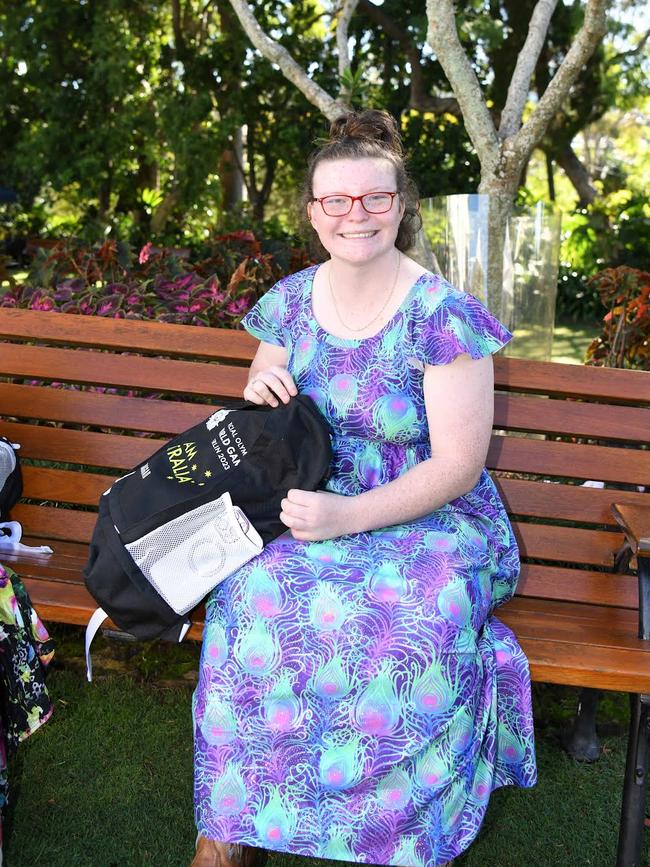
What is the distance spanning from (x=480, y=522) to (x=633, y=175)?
1294 inches

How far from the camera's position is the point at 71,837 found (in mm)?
2684

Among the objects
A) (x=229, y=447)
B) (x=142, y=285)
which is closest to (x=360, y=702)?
(x=229, y=447)

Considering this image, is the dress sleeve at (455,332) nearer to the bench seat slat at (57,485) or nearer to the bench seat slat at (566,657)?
the bench seat slat at (566,657)

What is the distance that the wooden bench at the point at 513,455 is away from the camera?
2.57 meters

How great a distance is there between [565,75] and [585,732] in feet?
10.8

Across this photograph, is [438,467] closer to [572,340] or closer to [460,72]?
[460,72]

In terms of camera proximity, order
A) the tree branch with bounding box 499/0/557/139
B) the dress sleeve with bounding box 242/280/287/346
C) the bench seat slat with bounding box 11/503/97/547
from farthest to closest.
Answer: the tree branch with bounding box 499/0/557/139 → the bench seat slat with bounding box 11/503/97/547 → the dress sleeve with bounding box 242/280/287/346

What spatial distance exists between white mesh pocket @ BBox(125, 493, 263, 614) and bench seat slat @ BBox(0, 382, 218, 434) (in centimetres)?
84

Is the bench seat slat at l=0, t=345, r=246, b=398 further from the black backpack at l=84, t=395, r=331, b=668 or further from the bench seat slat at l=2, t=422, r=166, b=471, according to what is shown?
the black backpack at l=84, t=395, r=331, b=668

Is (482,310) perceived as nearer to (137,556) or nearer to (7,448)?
(137,556)

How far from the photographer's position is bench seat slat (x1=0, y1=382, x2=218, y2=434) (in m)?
3.23

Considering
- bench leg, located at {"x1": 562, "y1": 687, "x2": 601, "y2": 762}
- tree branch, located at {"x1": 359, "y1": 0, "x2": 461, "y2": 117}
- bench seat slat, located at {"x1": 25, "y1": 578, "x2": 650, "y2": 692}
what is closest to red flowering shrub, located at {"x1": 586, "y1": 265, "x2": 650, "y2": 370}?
bench leg, located at {"x1": 562, "y1": 687, "x2": 601, "y2": 762}

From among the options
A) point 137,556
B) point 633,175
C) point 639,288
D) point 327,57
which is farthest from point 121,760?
point 633,175

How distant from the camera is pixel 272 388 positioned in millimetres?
2607
